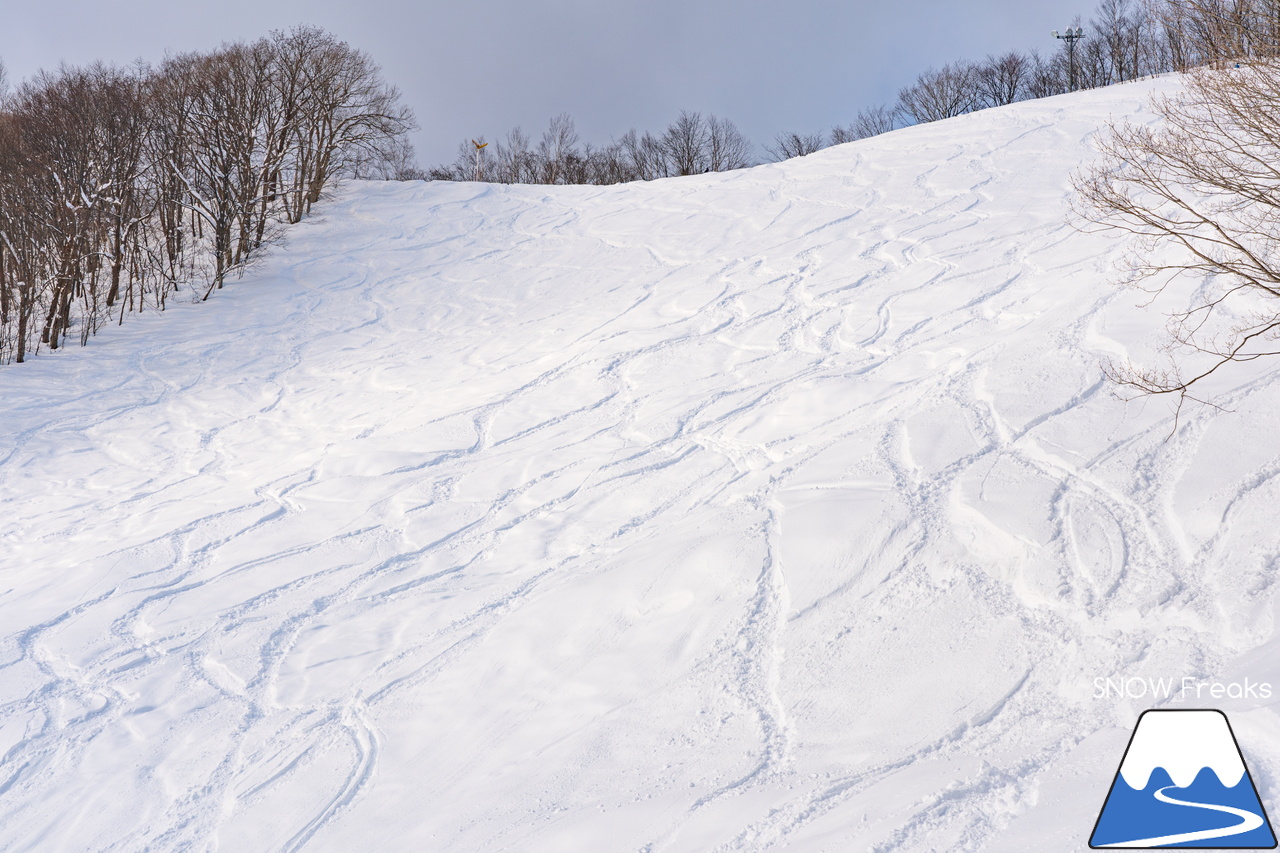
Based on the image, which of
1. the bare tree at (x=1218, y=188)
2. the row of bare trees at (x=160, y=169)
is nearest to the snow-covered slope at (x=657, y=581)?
the bare tree at (x=1218, y=188)

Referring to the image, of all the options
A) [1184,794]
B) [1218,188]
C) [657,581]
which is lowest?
[1184,794]

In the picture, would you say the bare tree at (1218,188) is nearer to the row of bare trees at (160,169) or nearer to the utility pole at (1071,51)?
the row of bare trees at (160,169)

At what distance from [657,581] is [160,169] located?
16.5 m

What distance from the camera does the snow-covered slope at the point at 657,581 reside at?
15.2 feet

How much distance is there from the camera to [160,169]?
1722cm

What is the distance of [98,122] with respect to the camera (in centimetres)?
1466

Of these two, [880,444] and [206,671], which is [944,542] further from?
[206,671]

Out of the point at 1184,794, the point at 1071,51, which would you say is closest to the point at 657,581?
the point at 1184,794

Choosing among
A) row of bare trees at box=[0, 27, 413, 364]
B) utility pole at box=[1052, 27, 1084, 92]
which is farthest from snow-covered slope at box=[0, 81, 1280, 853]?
utility pole at box=[1052, 27, 1084, 92]

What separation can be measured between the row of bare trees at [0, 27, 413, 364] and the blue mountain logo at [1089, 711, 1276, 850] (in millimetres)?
16043

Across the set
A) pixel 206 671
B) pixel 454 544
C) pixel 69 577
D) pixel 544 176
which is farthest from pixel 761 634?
pixel 544 176

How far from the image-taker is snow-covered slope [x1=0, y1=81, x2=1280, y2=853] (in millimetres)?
4621

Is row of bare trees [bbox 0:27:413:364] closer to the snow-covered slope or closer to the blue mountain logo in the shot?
the snow-covered slope

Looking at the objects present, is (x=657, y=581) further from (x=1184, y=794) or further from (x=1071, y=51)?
(x=1071, y=51)
